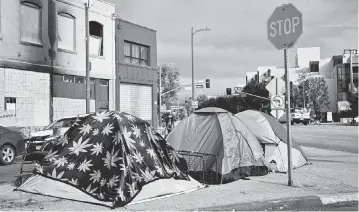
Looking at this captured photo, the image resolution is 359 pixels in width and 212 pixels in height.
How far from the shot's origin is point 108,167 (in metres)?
7.51

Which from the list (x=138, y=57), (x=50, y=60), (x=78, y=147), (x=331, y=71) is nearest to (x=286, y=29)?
(x=78, y=147)

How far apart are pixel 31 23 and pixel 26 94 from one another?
12.2 ft

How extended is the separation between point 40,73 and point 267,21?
1584cm

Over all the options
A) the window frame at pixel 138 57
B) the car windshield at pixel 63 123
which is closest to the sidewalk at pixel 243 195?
the car windshield at pixel 63 123

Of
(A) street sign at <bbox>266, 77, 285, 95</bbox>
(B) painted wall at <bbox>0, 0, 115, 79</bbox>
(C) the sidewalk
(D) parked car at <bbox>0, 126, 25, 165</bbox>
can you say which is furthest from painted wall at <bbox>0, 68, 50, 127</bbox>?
(A) street sign at <bbox>266, 77, 285, 95</bbox>

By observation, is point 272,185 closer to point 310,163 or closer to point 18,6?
point 310,163

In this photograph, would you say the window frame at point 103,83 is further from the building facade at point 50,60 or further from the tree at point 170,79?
the tree at point 170,79

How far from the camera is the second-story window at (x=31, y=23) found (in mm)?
20906

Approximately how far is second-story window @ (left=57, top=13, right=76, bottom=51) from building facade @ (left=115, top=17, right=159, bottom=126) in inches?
171

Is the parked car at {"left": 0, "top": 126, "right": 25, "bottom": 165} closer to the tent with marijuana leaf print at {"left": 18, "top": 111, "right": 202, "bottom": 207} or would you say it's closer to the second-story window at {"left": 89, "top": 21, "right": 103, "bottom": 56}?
the tent with marijuana leaf print at {"left": 18, "top": 111, "right": 202, "bottom": 207}

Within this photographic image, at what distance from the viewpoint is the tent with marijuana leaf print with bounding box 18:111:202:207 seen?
7.30 m

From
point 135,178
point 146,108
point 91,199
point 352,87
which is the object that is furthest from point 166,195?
point 352,87

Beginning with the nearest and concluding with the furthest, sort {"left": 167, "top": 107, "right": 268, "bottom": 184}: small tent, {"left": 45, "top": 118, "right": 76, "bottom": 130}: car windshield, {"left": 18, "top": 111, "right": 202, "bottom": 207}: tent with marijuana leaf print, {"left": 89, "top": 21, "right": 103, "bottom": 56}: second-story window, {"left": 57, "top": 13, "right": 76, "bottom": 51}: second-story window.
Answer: {"left": 18, "top": 111, "right": 202, "bottom": 207}: tent with marijuana leaf print → {"left": 167, "top": 107, "right": 268, "bottom": 184}: small tent → {"left": 45, "top": 118, "right": 76, "bottom": 130}: car windshield → {"left": 57, "top": 13, "right": 76, "bottom": 51}: second-story window → {"left": 89, "top": 21, "right": 103, "bottom": 56}: second-story window

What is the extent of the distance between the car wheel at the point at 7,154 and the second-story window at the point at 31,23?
8728 mm
